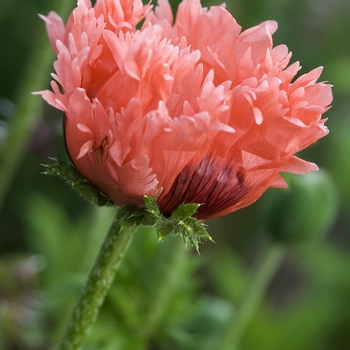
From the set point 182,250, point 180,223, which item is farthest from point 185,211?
point 182,250

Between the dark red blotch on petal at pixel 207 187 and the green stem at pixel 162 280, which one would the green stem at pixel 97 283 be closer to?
the dark red blotch on petal at pixel 207 187

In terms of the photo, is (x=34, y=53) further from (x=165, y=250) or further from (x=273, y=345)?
(x=273, y=345)

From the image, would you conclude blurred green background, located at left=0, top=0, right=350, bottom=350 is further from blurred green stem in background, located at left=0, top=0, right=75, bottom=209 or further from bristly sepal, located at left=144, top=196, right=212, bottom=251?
bristly sepal, located at left=144, top=196, right=212, bottom=251

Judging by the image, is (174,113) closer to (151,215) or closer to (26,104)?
(151,215)

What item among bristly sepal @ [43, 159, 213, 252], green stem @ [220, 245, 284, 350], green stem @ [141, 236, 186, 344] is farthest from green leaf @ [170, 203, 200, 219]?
green stem @ [220, 245, 284, 350]

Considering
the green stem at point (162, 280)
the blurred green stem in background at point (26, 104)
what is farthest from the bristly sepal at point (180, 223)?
the blurred green stem in background at point (26, 104)

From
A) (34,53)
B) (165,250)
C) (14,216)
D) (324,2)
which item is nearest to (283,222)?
(165,250)
